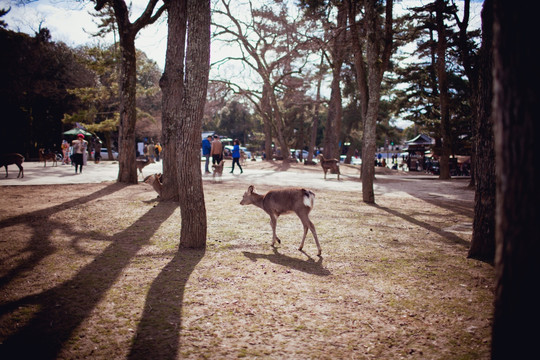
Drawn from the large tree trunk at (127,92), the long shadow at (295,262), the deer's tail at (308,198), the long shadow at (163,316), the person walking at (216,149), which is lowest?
the long shadow at (163,316)

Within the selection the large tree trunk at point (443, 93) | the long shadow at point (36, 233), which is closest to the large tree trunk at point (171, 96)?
the long shadow at point (36, 233)

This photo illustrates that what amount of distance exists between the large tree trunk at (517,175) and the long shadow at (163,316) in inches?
107

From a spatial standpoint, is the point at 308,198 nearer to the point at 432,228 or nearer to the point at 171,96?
the point at 432,228

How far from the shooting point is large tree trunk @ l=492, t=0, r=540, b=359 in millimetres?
1819

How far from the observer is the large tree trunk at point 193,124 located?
18.5ft

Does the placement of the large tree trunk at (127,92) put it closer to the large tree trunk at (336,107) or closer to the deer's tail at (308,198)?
the deer's tail at (308,198)

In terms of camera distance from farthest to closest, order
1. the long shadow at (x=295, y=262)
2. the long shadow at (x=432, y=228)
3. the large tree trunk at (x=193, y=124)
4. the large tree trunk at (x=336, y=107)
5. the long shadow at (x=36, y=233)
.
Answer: the large tree trunk at (x=336, y=107), the long shadow at (x=432, y=228), the large tree trunk at (x=193, y=124), the long shadow at (x=295, y=262), the long shadow at (x=36, y=233)

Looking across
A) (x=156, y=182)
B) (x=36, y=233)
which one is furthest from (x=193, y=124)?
(x=156, y=182)

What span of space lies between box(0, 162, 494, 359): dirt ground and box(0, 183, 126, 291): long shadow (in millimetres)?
36

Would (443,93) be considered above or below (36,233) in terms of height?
above

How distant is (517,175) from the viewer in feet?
6.15

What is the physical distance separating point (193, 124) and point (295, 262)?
308cm

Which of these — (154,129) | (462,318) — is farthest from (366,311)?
(154,129)

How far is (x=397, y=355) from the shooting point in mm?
3061
